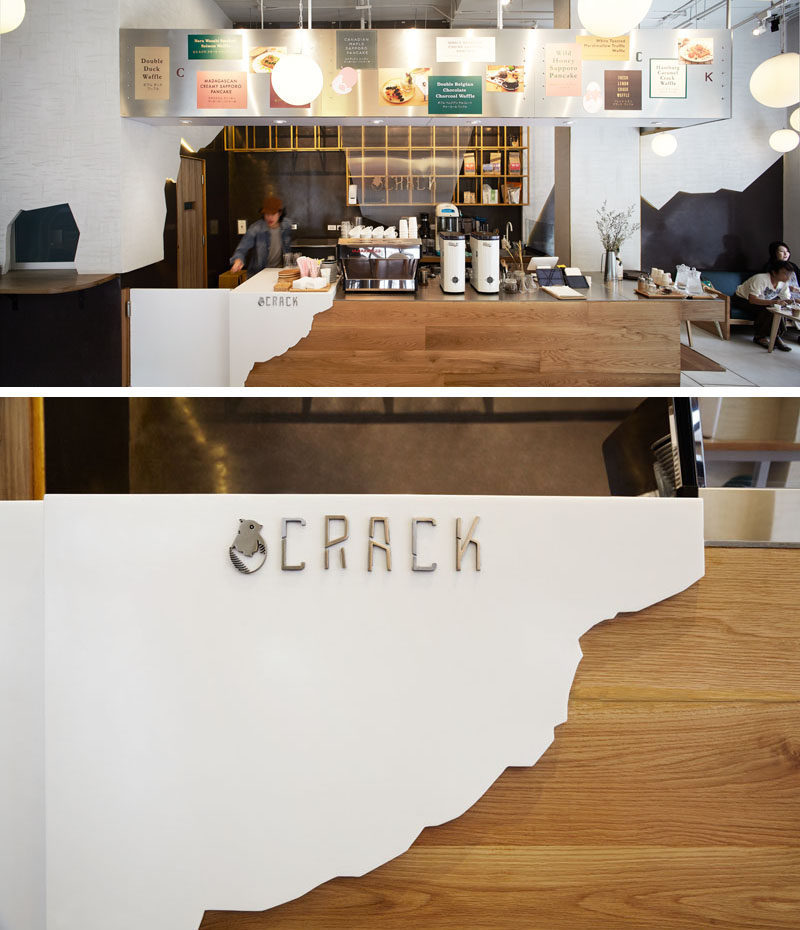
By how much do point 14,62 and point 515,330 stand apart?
12.8 ft

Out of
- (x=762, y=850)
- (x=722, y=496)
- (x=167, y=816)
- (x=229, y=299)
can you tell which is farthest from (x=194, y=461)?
(x=229, y=299)

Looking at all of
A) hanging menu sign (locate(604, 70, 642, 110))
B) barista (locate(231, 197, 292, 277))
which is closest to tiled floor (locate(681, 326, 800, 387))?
hanging menu sign (locate(604, 70, 642, 110))

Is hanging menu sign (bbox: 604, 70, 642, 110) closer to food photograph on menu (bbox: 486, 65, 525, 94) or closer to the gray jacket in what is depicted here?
food photograph on menu (bbox: 486, 65, 525, 94)

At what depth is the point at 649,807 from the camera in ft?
5.02

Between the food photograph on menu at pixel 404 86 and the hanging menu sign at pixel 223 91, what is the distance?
96cm

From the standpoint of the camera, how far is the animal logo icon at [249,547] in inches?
58.1

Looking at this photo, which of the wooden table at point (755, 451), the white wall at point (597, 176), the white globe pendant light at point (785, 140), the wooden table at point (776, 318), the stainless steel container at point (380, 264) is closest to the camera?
the wooden table at point (755, 451)

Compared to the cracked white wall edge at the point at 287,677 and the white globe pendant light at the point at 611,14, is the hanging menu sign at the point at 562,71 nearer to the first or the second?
the white globe pendant light at the point at 611,14

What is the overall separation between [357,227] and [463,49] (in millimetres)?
1428

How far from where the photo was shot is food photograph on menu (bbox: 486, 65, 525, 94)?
607 centimetres

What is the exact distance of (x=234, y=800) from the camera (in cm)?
152

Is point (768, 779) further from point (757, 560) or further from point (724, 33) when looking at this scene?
point (724, 33)

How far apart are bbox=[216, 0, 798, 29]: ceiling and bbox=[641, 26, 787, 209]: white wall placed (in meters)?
1.08

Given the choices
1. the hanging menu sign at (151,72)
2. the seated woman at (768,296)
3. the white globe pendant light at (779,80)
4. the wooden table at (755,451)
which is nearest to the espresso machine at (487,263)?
the white globe pendant light at (779,80)
